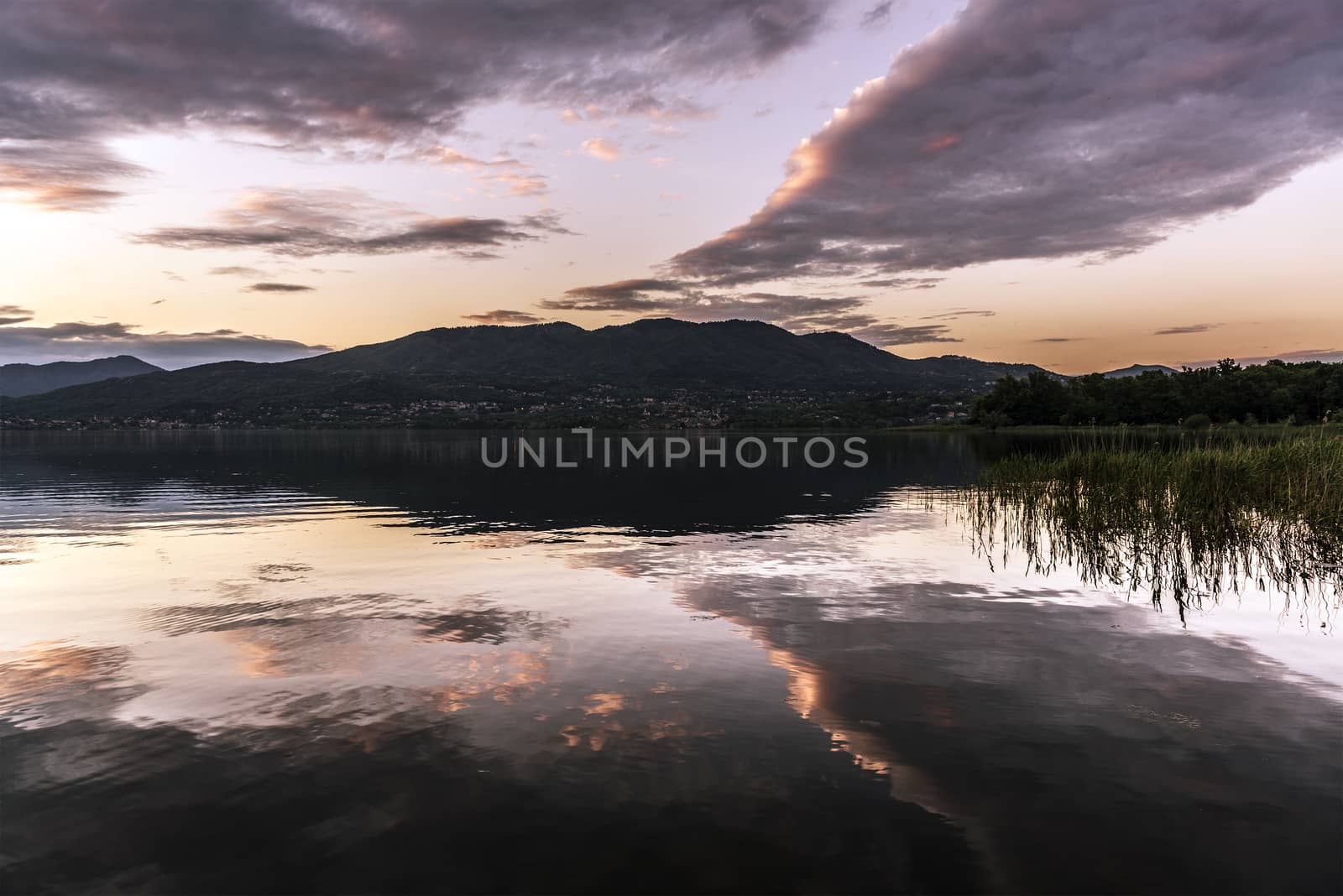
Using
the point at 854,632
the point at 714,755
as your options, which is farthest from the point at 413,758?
the point at 854,632

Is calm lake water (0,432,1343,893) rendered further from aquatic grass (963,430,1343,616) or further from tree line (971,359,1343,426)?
tree line (971,359,1343,426)

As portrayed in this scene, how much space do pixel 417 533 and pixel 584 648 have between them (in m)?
21.4

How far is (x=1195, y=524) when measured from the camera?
28.2 meters

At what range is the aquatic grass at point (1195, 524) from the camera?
24.2 meters

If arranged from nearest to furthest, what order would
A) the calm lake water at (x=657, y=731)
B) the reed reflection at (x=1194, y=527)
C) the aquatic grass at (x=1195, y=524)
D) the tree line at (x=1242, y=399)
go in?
the calm lake water at (x=657, y=731) < the reed reflection at (x=1194, y=527) < the aquatic grass at (x=1195, y=524) < the tree line at (x=1242, y=399)

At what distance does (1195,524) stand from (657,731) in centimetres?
2560

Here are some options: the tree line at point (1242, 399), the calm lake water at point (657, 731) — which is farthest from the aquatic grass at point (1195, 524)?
the tree line at point (1242, 399)

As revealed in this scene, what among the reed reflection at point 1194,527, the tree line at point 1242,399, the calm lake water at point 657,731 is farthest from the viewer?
the tree line at point 1242,399

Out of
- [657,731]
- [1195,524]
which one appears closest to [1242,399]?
[1195,524]

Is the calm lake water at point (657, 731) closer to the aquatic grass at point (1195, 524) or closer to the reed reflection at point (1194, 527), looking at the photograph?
the reed reflection at point (1194, 527)

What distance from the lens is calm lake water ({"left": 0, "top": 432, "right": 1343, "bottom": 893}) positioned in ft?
27.4

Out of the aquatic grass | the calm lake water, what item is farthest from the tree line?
the calm lake water

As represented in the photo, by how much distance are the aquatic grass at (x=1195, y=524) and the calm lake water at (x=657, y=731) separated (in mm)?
2669

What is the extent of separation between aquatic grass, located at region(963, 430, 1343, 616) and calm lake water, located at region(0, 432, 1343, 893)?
2.67 m
